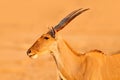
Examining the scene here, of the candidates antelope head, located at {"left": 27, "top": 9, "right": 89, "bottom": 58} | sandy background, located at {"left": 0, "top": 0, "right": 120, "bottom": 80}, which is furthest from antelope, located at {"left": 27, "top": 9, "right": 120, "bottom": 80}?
sandy background, located at {"left": 0, "top": 0, "right": 120, "bottom": 80}

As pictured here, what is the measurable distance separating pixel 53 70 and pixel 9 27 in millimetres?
10482

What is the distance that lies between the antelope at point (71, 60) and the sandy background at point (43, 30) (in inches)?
90.8

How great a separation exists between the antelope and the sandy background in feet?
7.56

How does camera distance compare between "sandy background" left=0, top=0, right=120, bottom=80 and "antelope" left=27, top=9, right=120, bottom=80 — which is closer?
"antelope" left=27, top=9, right=120, bottom=80

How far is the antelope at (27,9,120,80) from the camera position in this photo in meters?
7.72

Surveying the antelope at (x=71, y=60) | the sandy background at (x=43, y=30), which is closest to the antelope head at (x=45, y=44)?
the antelope at (x=71, y=60)

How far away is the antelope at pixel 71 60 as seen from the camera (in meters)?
7.72

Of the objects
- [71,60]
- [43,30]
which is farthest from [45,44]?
[43,30]

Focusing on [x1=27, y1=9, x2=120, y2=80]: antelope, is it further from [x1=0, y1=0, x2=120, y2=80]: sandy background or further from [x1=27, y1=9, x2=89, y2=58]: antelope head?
[x1=0, y1=0, x2=120, y2=80]: sandy background

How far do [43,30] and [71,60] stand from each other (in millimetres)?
13211

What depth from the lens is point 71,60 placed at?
26.0ft

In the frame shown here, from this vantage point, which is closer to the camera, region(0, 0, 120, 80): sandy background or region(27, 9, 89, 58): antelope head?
region(27, 9, 89, 58): antelope head

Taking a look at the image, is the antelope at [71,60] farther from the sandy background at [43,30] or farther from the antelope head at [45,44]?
the sandy background at [43,30]

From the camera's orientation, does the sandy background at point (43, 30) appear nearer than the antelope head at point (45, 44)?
No
